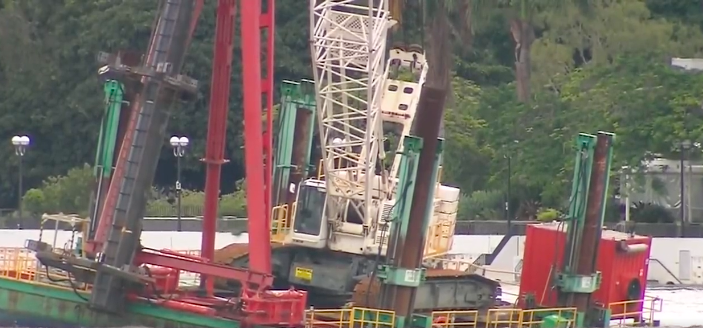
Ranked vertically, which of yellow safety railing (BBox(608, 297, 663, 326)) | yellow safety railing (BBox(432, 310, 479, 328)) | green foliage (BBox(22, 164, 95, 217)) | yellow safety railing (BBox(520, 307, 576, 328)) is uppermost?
green foliage (BBox(22, 164, 95, 217))

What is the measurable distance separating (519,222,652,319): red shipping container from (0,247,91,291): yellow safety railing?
10310mm

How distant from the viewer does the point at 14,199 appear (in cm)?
7681

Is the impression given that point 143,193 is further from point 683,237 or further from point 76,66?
A: point 76,66

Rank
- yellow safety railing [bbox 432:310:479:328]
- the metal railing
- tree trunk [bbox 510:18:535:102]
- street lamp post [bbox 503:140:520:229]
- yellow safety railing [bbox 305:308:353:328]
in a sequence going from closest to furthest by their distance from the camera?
yellow safety railing [bbox 305:308:353:328]
yellow safety railing [bbox 432:310:479:328]
the metal railing
street lamp post [bbox 503:140:520:229]
tree trunk [bbox 510:18:535:102]

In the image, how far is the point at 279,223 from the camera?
35438 millimetres

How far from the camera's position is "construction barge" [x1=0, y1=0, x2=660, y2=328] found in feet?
96.4

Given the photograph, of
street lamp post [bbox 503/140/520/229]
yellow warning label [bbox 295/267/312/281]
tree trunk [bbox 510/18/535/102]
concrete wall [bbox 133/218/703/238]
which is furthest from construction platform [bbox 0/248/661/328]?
tree trunk [bbox 510/18/535/102]

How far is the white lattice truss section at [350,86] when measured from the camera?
113ft

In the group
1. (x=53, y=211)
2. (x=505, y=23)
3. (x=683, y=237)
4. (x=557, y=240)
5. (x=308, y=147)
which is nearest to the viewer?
(x=557, y=240)

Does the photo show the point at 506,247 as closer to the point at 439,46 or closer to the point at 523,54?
the point at 439,46

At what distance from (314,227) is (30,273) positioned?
21.3 ft

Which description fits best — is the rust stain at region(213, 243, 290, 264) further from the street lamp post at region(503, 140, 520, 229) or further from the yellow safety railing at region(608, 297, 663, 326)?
the street lamp post at region(503, 140, 520, 229)

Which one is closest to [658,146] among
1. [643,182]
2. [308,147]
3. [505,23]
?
[643,182]

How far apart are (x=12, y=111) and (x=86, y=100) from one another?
16.4 ft
